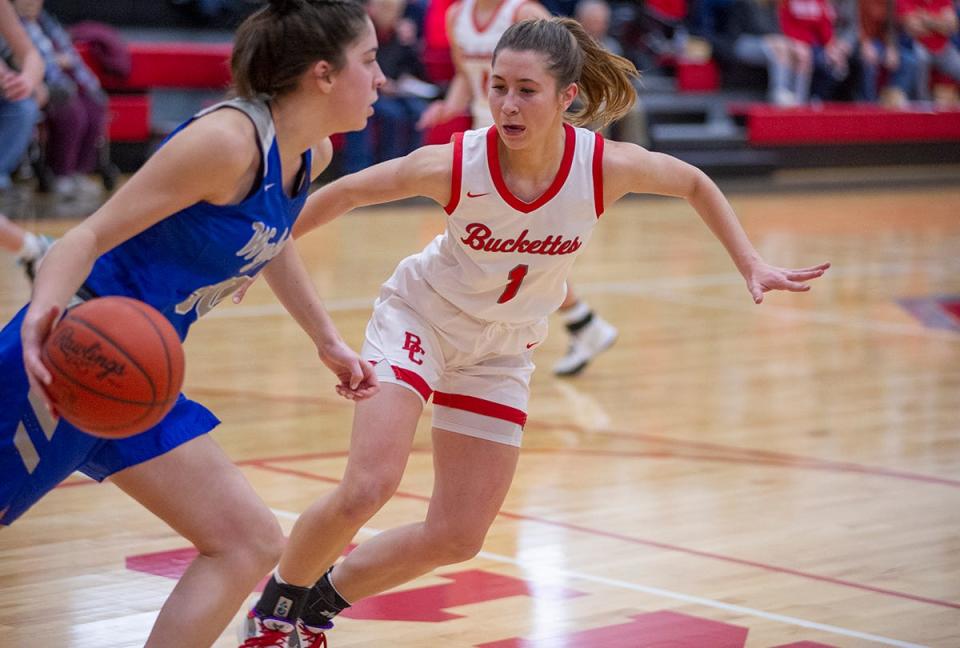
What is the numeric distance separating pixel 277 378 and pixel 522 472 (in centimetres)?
179

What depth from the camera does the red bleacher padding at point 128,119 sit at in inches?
514

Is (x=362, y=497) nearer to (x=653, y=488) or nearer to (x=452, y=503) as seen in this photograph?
(x=452, y=503)

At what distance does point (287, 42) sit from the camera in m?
2.81

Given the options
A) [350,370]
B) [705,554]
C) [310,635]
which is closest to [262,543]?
[350,370]

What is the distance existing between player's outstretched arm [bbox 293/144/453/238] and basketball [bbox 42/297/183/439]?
0.93 meters

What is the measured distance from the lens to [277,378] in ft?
22.3

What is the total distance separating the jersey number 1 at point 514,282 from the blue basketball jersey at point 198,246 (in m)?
0.86

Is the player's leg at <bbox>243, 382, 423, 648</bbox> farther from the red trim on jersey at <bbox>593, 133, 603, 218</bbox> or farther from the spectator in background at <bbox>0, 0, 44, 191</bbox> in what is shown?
the spectator in background at <bbox>0, 0, 44, 191</bbox>

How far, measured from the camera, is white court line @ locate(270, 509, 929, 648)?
372 cm

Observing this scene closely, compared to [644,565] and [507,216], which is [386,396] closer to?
[507,216]

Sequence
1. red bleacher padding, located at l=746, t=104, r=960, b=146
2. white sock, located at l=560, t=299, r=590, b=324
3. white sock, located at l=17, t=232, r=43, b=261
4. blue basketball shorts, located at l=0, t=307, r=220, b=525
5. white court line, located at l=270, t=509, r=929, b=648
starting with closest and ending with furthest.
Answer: blue basketball shorts, located at l=0, t=307, r=220, b=525 < white court line, located at l=270, t=509, r=929, b=648 < white sock, located at l=17, t=232, r=43, b=261 < white sock, located at l=560, t=299, r=590, b=324 < red bleacher padding, located at l=746, t=104, r=960, b=146

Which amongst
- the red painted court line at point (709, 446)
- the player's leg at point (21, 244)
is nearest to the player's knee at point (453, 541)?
the red painted court line at point (709, 446)

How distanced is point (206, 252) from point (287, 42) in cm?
43

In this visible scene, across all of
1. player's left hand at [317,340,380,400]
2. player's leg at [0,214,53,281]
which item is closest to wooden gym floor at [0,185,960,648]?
player's leg at [0,214,53,281]
